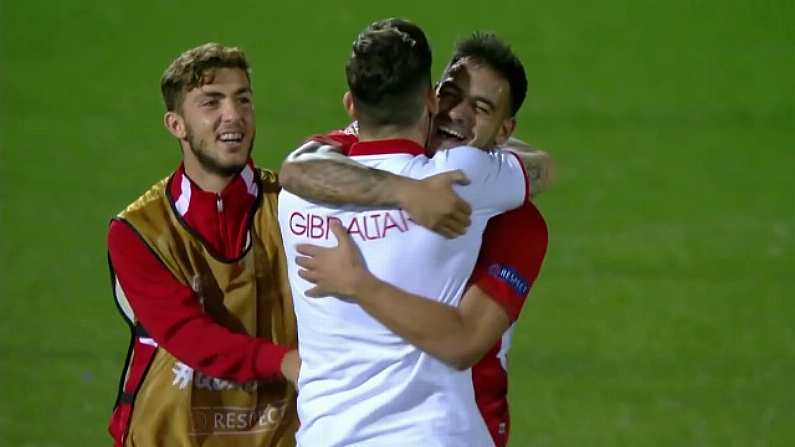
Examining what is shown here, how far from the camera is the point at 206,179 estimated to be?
12.4ft

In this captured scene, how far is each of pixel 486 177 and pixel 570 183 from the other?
489 cm

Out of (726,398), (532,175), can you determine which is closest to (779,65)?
(726,398)

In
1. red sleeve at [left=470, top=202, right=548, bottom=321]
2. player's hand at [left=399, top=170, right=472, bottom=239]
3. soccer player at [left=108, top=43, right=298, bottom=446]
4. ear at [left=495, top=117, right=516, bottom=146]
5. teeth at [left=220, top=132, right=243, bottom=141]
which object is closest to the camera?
player's hand at [left=399, top=170, right=472, bottom=239]

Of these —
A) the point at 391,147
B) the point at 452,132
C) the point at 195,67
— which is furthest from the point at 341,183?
the point at 195,67

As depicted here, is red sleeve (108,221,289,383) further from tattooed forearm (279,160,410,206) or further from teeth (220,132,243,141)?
tattooed forearm (279,160,410,206)

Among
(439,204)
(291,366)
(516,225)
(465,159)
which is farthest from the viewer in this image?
(291,366)

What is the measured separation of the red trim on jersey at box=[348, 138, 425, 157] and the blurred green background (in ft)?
9.46

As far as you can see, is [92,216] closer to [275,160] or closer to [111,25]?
[275,160]

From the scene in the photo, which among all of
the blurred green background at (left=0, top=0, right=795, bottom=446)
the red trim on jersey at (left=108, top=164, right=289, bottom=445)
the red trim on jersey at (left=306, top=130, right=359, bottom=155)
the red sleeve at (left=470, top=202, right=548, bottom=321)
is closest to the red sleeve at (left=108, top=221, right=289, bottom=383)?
the red trim on jersey at (left=108, top=164, right=289, bottom=445)

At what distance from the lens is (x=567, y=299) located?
6.93 m

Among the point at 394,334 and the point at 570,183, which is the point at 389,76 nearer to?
the point at 394,334

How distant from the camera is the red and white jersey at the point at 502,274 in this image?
311 cm

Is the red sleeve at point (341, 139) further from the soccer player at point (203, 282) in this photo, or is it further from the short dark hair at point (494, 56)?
the soccer player at point (203, 282)

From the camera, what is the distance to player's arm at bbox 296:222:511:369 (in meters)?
2.98
